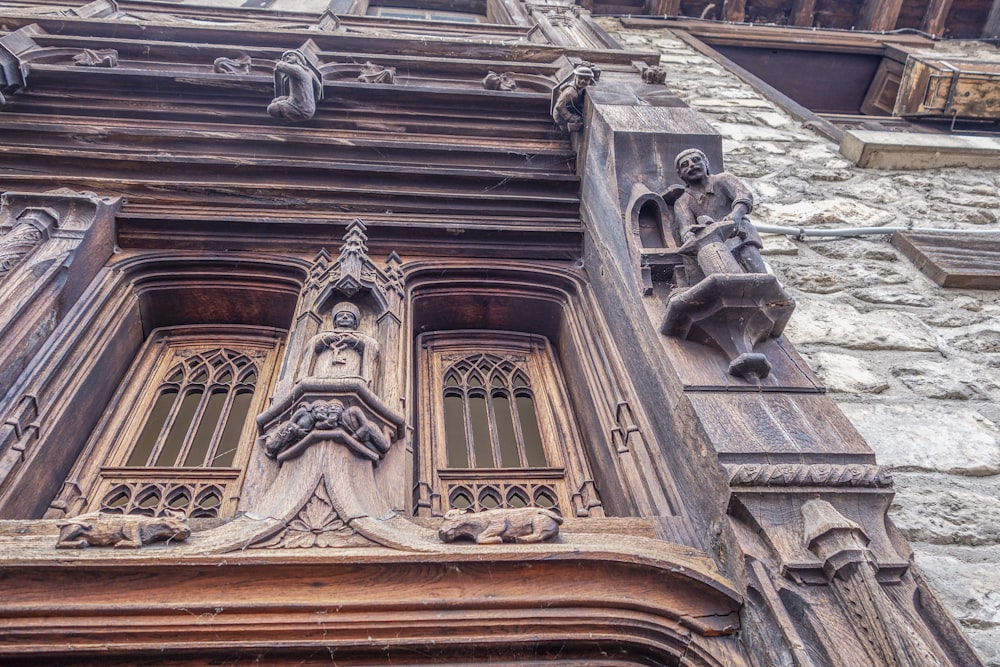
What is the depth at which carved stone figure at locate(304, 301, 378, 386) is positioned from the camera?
2900 mm

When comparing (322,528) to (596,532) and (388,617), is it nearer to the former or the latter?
(388,617)

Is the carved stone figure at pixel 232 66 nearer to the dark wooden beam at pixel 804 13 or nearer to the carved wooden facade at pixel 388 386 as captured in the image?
the carved wooden facade at pixel 388 386

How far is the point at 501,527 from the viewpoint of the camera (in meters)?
2.17

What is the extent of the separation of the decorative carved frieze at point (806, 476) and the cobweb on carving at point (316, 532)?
1.18m

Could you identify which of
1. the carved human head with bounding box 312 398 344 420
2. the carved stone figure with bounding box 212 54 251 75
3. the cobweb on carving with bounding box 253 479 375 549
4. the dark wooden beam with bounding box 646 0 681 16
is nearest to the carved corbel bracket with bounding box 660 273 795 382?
the carved human head with bounding box 312 398 344 420

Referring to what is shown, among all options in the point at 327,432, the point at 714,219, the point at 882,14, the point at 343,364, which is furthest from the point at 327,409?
the point at 882,14

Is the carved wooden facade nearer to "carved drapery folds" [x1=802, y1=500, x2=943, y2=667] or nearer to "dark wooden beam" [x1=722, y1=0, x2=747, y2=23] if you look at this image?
"carved drapery folds" [x1=802, y1=500, x2=943, y2=667]

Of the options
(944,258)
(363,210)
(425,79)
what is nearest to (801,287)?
(944,258)

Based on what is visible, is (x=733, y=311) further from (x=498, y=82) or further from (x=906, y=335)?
(x=498, y=82)

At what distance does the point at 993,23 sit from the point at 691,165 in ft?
34.9

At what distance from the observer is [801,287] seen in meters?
3.98

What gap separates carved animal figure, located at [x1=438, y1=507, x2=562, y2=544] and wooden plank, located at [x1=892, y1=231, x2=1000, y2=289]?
3.12 meters

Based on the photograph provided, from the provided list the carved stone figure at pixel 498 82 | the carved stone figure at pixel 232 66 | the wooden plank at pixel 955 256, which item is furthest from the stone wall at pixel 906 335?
the carved stone figure at pixel 232 66

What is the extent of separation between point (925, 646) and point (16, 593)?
2.43 meters
